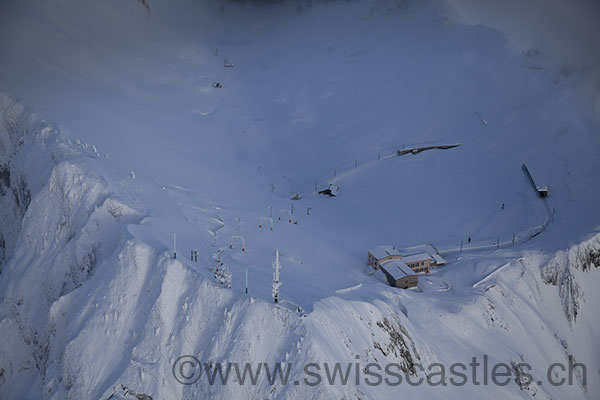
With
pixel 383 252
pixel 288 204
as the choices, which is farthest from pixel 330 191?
pixel 383 252

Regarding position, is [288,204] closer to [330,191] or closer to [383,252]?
[330,191]

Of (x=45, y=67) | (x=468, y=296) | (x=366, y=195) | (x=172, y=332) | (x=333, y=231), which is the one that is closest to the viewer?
(x=172, y=332)

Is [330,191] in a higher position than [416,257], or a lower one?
higher

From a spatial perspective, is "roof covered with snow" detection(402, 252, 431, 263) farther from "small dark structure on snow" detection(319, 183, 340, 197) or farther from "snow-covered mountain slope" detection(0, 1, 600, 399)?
"small dark structure on snow" detection(319, 183, 340, 197)

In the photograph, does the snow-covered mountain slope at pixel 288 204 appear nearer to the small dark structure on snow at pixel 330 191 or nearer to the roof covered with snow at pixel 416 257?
the small dark structure on snow at pixel 330 191

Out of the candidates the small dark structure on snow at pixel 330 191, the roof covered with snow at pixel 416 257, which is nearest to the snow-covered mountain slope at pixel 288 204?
the small dark structure on snow at pixel 330 191

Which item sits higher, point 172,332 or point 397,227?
point 397,227

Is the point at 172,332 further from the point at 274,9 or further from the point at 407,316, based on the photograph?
the point at 274,9

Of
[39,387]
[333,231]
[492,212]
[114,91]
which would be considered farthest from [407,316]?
[114,91]
